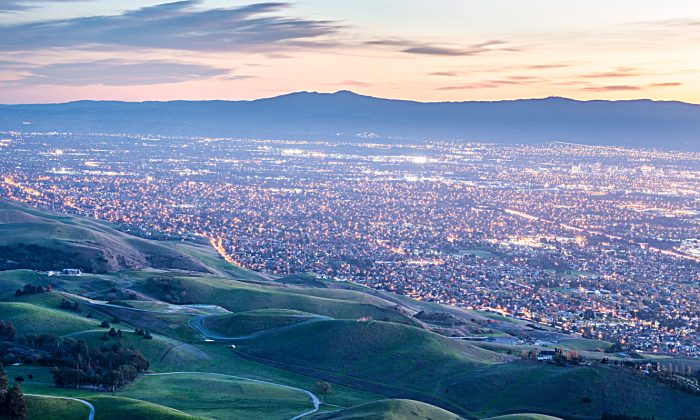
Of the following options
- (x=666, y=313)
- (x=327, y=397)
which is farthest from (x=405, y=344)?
(x=666, y=313)

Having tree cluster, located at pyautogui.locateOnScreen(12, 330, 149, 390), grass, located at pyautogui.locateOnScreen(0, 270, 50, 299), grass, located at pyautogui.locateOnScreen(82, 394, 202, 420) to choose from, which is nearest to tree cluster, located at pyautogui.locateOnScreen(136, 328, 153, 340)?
tree cluster, located at pyautogui.locateOnScreen(12, 330, 149, 390)

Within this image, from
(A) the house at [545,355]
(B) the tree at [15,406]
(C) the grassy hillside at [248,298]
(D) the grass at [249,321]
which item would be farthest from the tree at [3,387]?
(C) the grassy hillside at [248,298]

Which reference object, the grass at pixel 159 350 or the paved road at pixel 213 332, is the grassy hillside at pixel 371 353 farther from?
the grass at pixel 159 350

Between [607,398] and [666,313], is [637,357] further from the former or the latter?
[666,313]

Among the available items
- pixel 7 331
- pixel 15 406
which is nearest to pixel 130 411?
pixel 15 406

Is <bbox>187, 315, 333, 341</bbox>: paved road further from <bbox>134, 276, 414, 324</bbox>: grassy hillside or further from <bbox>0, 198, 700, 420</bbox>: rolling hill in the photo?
<bbox>134, 276, 414, 324</bbox>: grassy hillside

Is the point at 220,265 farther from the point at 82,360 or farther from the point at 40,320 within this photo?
the point at 82,360
